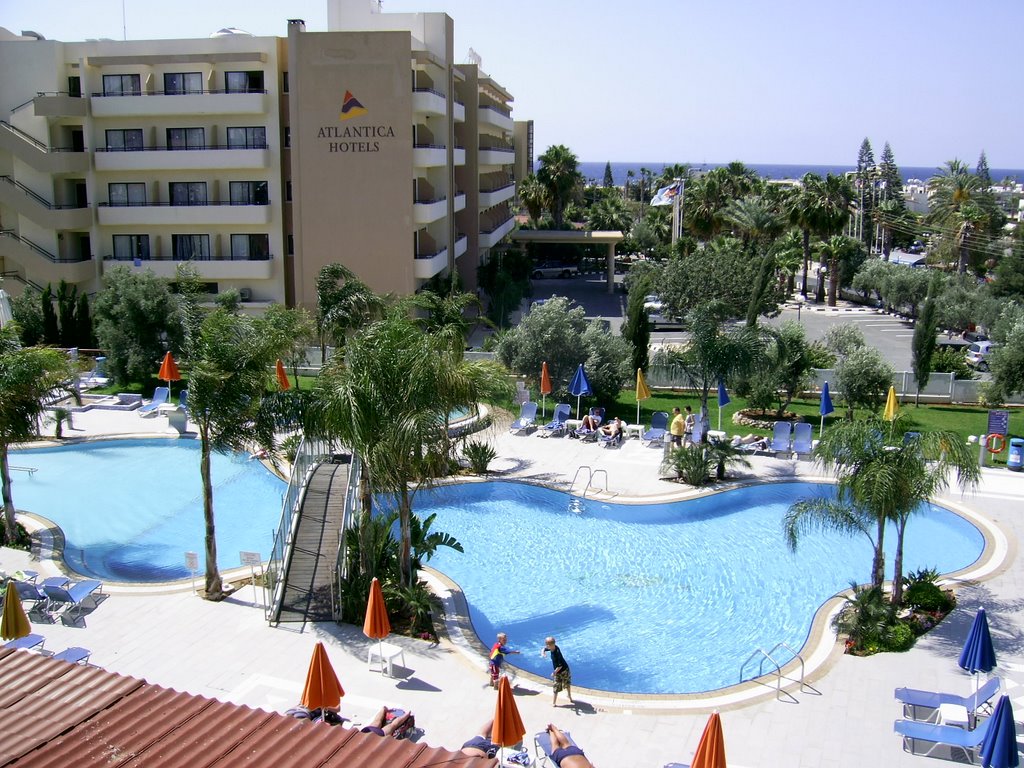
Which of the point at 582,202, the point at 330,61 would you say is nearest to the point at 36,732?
the point at 330,61

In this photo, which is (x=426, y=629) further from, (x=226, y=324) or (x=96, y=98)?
(x=96, y=98)

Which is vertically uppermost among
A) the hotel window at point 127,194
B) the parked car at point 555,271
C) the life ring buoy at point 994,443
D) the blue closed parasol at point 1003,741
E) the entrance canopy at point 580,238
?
the hotel window at point 127,194

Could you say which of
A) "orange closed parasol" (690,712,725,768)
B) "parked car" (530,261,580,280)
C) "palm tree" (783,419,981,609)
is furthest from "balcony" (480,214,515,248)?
"orange closed parasol" (690,712,725,768)

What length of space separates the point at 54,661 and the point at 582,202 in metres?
86.4

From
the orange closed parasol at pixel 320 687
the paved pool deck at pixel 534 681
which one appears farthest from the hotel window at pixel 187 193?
the orange closed parasol at pixel 320 687

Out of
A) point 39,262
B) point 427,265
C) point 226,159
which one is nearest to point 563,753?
point 427,265

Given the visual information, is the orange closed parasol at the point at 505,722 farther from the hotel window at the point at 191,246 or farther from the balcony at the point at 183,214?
the hotel window at the point at 191,246

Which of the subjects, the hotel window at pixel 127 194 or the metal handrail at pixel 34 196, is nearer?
the metal handrail at pixel 34 196

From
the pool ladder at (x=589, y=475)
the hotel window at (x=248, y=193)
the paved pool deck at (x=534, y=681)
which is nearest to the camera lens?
the paved pool deck at (x=534, y=681)

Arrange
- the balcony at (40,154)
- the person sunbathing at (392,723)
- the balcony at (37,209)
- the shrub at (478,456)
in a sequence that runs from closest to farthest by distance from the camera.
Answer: the person sunbathing at (392,723)
the shrub at (478,456)
the balcony at (40,154)
the balcony at (37,209)

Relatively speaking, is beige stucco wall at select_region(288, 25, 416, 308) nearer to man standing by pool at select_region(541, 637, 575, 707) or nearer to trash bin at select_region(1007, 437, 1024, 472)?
trash bin at select_region(1007, 437, 1024, 472)

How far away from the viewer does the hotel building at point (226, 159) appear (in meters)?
37.8

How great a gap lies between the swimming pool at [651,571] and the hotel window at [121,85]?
86.3 feet

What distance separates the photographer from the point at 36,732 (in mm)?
6855
